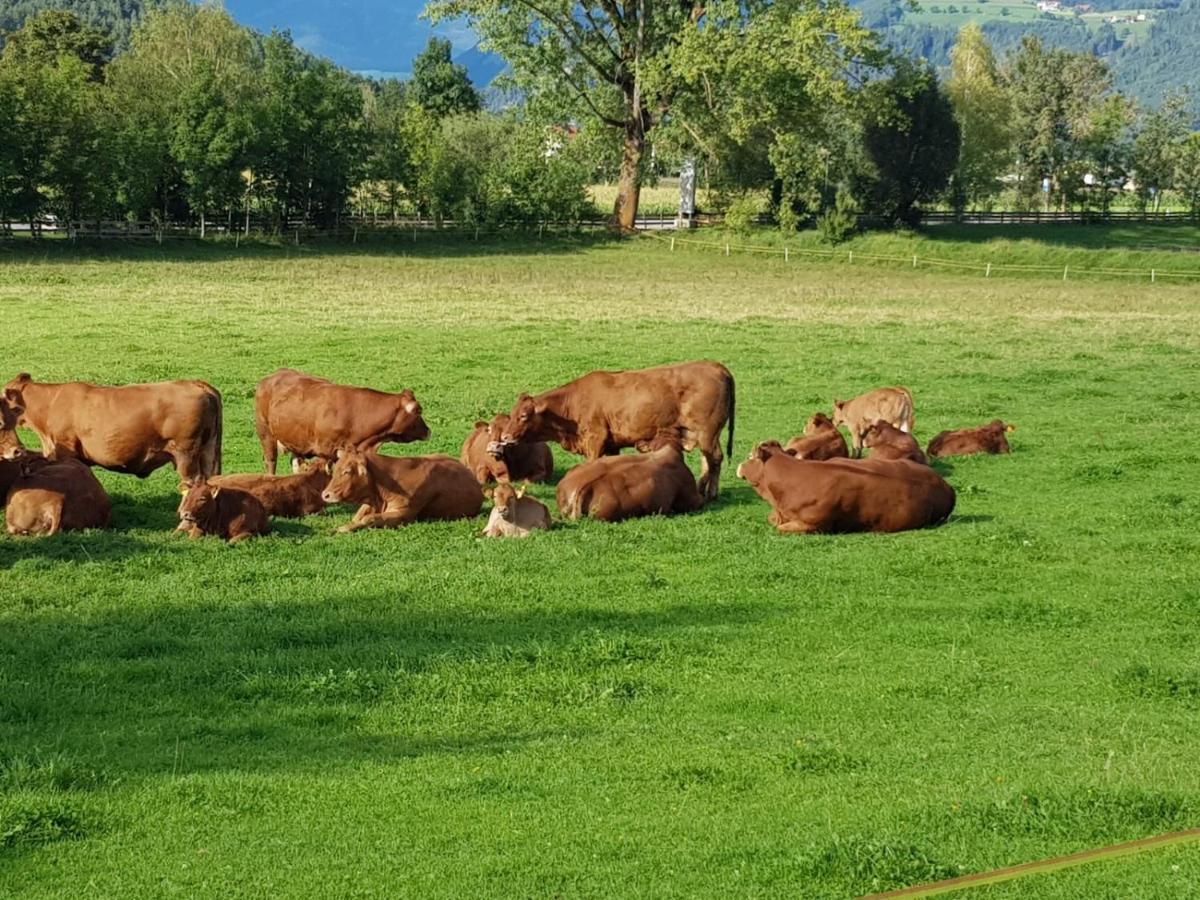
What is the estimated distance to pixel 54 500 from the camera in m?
12.8

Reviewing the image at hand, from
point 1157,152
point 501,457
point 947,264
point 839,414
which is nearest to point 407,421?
point 501,457

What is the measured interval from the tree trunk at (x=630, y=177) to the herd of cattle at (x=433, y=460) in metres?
48.3

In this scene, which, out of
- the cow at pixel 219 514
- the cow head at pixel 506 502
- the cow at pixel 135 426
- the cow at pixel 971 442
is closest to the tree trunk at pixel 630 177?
the cow at pixel 971 442

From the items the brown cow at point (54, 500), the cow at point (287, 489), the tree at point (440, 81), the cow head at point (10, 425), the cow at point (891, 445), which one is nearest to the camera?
the brown cow at point (54, 500)

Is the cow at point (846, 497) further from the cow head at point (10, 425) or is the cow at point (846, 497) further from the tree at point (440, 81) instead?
the tree at point (440, 81)

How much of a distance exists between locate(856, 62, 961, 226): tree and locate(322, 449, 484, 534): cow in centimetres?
6166

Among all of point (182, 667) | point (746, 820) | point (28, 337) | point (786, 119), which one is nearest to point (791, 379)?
point (28, 337)

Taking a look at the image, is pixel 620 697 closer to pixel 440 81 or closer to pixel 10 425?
pixel 10 425

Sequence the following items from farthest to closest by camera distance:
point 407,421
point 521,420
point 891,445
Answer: point 407,421
point 891,445
point 521,420

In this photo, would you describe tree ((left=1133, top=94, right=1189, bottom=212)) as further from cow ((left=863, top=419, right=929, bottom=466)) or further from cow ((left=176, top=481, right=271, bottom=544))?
cow ((left=176, top=481, right=271, bottom=544))

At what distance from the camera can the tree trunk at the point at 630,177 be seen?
63.2 meters

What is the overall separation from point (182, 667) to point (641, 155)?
188 ft

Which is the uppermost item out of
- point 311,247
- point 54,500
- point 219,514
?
point 311,247

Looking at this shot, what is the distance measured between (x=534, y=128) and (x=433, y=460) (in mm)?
51138
